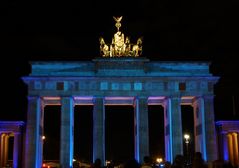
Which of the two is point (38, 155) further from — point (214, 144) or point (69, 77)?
point (214, 144)

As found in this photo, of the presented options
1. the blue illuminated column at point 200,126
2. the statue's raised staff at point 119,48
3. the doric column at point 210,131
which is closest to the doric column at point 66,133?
the statue's raised staff at point 119,48

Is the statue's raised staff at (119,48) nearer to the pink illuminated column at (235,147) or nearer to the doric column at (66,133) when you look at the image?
the doric column at (66,133)

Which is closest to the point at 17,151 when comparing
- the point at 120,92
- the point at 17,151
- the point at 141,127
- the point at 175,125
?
the point at 17,151

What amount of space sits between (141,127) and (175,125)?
4.69m

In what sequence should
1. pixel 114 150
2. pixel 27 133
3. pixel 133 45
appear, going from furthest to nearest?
pixel 114 150
pixel 133 45
pixel 27 133

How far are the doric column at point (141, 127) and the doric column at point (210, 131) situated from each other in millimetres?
8244

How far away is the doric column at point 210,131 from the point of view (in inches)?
2393

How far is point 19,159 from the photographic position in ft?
205

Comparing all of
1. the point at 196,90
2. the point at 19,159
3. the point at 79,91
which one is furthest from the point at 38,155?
the point at 196,90

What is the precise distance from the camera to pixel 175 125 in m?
61.6

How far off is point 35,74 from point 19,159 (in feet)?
39.6

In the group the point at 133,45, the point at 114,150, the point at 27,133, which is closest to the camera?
the point at 27,133

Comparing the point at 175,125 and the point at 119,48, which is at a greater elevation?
the point at 119,48

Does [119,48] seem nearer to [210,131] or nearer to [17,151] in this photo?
[210,131]
